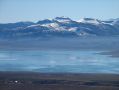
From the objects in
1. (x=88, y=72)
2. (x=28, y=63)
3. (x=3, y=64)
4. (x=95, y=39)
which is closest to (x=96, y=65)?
(x=88, y=72)

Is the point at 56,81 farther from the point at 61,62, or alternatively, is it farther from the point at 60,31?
the point at 60,31

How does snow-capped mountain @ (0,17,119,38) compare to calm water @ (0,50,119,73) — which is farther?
snow-capped mountain @ (0,17,119,38)

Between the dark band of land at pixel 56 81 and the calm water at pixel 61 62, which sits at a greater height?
the calm water at pixel 61 62

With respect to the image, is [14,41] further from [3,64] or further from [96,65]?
[96,65]

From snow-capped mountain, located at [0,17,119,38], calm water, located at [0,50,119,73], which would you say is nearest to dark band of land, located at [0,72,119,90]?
calm water, located at [0,50,119,73]

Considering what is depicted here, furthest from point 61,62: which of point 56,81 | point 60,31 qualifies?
point 60,31

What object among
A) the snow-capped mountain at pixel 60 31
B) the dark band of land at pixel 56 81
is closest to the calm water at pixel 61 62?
the dark band of land at pixel 56 81

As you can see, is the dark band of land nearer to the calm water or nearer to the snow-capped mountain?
the calm water

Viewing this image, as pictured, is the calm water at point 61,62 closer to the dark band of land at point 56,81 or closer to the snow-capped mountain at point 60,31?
the dark band of land at point 56,81
